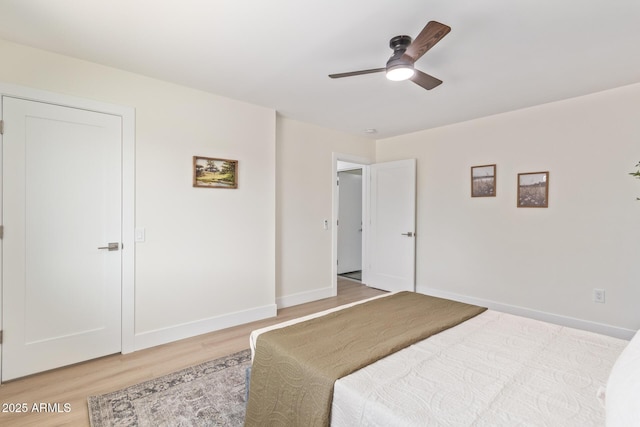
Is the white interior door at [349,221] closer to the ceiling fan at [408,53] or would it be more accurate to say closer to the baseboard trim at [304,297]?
the baseboard trim at [304,297]

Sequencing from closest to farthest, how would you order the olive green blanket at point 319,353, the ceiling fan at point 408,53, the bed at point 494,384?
the bed at point 494,384, the olive green blanket at point 319,353, the ceiling fan at point 408,53

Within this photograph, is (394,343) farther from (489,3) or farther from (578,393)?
(489,3)

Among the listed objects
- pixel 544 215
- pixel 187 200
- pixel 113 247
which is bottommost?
pixel 113 247

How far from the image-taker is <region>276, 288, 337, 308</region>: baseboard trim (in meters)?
3.94

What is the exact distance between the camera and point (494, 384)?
1.23 m

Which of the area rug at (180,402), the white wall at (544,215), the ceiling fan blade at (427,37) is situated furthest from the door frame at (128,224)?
the white wall at (544,215)

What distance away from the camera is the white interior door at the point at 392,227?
4.48 m

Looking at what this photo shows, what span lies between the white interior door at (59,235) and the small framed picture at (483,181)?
3.98m

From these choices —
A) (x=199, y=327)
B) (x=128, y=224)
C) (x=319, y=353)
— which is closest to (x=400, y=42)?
(x=319, y=353)

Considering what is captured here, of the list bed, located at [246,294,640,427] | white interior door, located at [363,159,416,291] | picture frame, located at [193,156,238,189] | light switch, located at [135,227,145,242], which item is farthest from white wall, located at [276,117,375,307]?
bed, located at [246,294,640,427]

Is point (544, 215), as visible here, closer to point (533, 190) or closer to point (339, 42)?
point (533, 190)

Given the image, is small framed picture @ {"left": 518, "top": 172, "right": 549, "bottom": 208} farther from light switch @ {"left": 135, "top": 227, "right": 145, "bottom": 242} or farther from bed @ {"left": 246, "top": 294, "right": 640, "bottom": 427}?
light switch @ {"left": 135, "top": 227, "right": 145, "bottom": 242}

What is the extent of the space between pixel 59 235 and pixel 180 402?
1.63 m

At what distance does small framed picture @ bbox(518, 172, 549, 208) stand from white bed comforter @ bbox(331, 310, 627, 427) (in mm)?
2119
